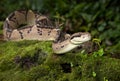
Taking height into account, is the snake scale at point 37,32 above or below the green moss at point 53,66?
above

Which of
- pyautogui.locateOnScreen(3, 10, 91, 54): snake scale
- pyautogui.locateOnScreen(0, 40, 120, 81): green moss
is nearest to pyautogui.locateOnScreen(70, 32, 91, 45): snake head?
pyautogui.locateOnScreen(3, 10, 91, 54): snake scale

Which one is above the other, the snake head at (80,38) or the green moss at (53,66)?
the snake head at (80,38)

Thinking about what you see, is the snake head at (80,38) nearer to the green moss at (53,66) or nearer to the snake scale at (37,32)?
the snake scale at (37,32)

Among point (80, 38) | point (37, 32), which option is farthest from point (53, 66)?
point (37, 32)

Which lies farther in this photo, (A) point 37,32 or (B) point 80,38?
(A) point 37,32

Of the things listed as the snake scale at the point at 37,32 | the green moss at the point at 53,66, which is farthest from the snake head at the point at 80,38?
the green moss at the point at 53,66

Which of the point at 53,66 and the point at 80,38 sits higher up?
the point at 80,38

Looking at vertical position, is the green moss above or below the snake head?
below

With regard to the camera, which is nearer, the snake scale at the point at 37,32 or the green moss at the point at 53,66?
the green moss at the point at 53,66

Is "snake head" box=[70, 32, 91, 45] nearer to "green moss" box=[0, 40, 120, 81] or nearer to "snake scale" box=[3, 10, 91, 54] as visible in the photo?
"snake scale" box=[3, 10, 91, 54]

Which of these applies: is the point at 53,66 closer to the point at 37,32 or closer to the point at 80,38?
the point at 80,38
